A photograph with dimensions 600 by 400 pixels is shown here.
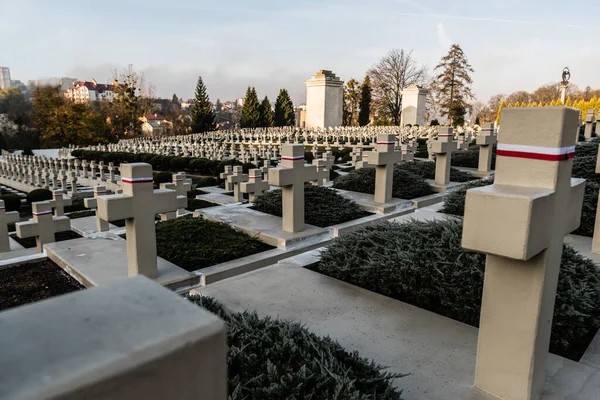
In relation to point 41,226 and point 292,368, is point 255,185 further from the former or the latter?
point 292,368

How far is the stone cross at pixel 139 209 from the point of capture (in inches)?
193

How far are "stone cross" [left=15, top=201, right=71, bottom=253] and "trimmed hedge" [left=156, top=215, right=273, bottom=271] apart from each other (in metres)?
1.88

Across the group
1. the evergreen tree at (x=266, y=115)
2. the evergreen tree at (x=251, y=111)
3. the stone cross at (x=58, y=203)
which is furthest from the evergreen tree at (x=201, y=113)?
the stone cross at (x=58, y=203)

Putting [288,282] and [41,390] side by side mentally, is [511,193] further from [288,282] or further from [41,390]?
[288,282]

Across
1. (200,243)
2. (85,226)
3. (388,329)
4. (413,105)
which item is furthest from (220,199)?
(413,105)

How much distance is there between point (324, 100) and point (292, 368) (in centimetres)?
4063

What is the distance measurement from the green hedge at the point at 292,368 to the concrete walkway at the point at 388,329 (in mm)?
385

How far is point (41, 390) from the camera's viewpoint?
72cm

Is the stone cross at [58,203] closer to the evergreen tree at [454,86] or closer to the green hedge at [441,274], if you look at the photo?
the green hedge at [441,274]

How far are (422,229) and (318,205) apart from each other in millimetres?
3507

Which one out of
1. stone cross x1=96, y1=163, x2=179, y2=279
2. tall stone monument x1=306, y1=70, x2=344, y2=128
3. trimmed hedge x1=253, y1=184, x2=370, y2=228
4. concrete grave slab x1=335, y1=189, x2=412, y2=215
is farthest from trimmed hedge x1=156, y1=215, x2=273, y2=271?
tall stone monument x1=306, y1=70, x2=344, y2=128

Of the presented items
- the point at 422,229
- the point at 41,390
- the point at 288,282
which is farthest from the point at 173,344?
the point at 422,229

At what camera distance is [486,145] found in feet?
41.1

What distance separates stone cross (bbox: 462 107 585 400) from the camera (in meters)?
2.21
